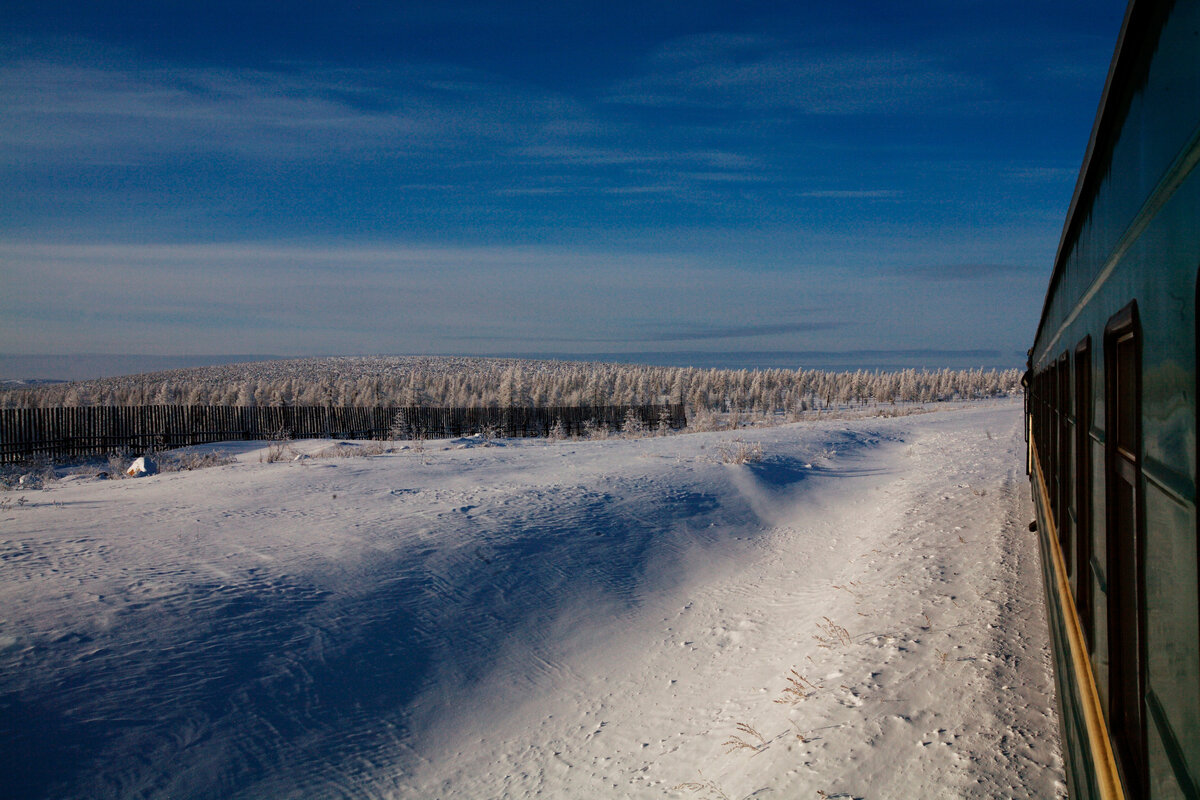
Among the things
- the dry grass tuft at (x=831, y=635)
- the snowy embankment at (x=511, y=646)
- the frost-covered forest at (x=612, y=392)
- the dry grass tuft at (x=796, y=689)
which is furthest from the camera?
the frost-covered forest at (x=612, y=392)

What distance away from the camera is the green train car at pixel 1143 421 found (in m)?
1.19

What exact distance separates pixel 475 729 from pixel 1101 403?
492cm

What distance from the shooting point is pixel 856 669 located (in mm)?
5473

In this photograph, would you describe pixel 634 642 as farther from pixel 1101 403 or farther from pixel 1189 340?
pixel 1189 340

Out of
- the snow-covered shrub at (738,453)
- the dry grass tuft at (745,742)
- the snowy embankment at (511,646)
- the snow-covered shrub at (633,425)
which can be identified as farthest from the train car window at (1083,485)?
the snow-covered shrub at (633,425)

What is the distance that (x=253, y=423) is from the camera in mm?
31750

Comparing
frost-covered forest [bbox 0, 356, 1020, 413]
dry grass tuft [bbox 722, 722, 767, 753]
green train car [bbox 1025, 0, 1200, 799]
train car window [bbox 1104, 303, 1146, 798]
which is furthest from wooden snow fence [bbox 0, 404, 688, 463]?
train car window [bbox 1104, 303, 1146, 798]

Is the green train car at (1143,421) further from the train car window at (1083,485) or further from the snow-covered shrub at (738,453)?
the snow-covered shrub at (738,453)

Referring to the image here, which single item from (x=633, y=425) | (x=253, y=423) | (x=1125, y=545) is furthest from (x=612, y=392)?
(x=1125, y=545)

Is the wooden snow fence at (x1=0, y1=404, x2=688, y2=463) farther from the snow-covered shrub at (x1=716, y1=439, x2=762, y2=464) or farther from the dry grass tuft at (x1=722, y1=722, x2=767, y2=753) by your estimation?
the dry grass tuft at (x1=722, y1=722, x2=767, y2=753)

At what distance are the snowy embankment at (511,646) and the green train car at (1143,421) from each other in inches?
95.2

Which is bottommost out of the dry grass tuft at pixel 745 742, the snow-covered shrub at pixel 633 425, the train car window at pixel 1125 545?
the dry grass tuft at pixel 745 742

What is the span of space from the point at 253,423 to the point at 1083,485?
109 ft

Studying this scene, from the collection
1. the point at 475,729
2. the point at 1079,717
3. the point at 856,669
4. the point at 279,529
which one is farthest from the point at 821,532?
the point at 1079,717
